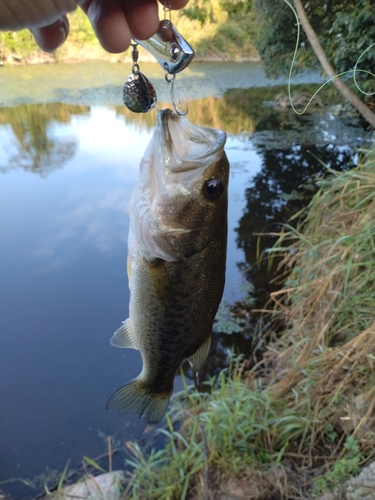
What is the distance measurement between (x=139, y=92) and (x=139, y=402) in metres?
0.98

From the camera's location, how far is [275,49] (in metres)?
7.99

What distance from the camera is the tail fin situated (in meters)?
1.28

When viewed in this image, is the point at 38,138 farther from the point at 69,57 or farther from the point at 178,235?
the point at 178,235

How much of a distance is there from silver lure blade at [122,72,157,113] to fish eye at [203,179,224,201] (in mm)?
319

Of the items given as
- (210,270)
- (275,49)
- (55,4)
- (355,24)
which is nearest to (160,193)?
(210,270)

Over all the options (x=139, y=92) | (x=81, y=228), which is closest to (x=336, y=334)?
(x=139, y=92)

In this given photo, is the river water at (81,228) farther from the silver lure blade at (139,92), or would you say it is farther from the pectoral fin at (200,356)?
the silver lure blade at (139,92)

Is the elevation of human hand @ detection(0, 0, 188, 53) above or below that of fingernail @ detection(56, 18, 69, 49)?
below

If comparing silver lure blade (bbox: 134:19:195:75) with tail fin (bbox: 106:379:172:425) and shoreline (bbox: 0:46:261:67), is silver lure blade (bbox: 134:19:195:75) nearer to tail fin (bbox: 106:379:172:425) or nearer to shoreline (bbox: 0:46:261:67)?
tail fin (bbox: 106:379:172:425)

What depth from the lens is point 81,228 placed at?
5.67m

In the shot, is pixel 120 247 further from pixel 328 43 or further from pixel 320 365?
pixel 328 43

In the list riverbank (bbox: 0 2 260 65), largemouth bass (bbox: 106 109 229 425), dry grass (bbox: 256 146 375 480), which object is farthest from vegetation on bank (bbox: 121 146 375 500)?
riverbank (bbox: 0 2 260 65)

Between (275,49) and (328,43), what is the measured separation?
2.62 metres

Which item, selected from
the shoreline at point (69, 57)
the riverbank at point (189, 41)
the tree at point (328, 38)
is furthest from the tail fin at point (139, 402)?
the shoreline at point (69, 57)
